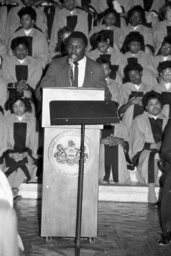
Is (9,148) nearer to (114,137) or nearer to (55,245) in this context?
(114,137)

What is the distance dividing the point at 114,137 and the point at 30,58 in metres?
2.54

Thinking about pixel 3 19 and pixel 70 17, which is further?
pixel 3 19

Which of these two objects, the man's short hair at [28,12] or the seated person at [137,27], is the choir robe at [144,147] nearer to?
the seated person at [137,27]

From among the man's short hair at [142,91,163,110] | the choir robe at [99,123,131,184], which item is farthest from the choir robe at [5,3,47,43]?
the choir robe at [99,123,131,184]

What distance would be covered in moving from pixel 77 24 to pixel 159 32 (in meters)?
1.50

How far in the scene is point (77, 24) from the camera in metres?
11.3

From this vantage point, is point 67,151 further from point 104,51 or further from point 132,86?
point 104,51

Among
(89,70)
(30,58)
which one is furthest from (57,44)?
(89,70)

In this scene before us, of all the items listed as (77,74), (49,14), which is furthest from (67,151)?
(49,14)

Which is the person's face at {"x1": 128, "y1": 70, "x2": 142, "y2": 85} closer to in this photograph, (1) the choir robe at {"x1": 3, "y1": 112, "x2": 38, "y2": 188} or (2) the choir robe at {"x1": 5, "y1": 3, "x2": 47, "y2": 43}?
(1) the choir robe at {"x1": 3, "y1": 112, "x2": 38, "y2": 188}

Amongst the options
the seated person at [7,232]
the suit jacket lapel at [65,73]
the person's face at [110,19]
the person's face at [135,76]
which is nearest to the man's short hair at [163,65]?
the person's face at [135,76]

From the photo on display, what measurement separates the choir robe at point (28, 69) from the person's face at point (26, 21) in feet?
2.72

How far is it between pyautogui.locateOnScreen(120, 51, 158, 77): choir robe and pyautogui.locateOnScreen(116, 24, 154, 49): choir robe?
61cm

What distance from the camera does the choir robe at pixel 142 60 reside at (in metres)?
10.4
